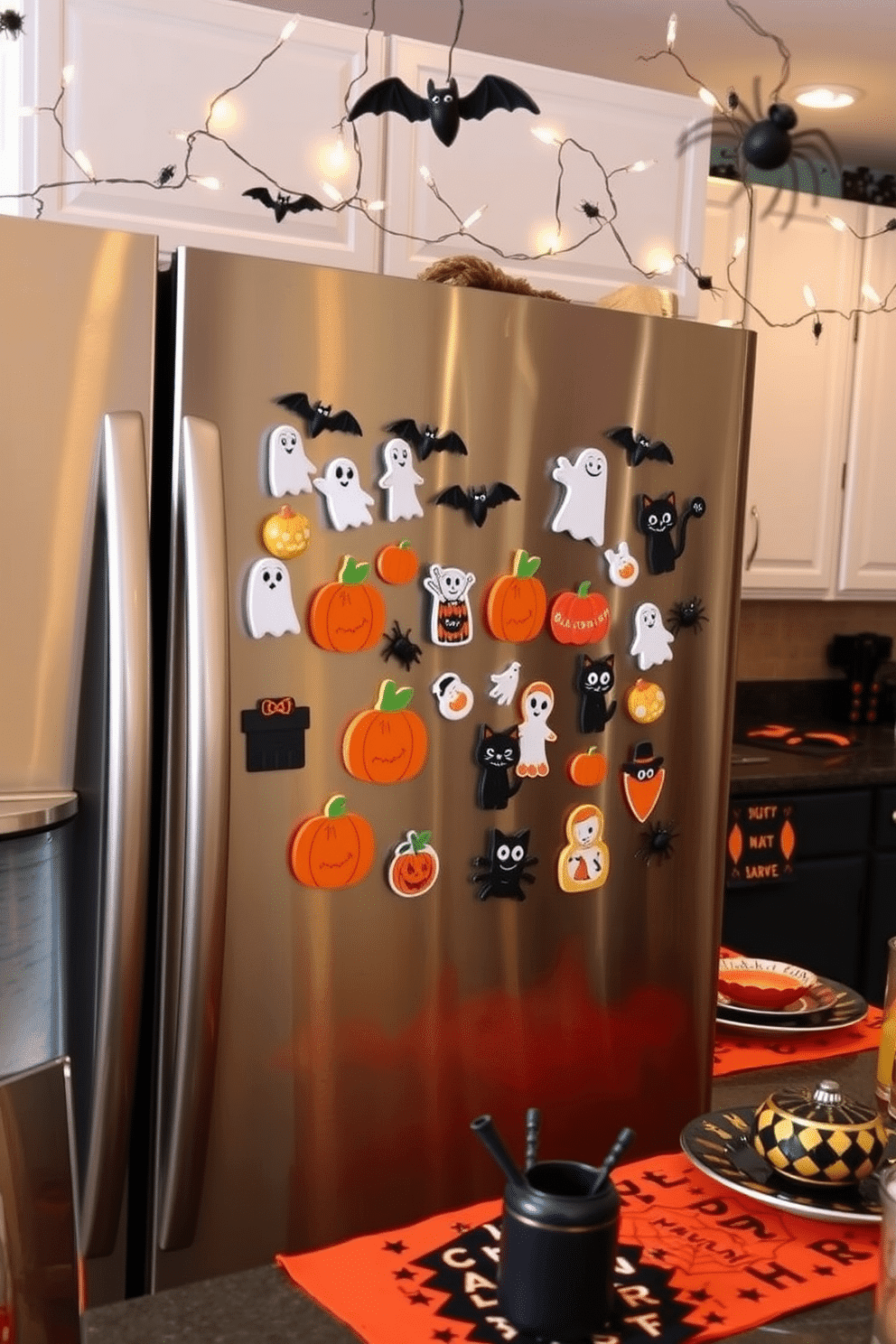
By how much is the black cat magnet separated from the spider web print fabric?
0.82 m

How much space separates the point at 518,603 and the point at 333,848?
1.16 feet

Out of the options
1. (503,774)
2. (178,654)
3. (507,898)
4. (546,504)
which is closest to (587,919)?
(507,898)

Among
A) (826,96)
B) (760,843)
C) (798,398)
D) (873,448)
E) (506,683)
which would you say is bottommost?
(760,843)

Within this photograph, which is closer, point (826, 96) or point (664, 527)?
point (664, 527)

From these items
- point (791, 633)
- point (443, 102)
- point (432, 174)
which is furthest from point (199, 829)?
point (791, 633)

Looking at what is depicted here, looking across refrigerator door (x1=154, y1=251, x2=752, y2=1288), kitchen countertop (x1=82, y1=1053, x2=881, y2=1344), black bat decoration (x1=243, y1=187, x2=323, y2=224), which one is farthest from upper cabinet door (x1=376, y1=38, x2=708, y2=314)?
kitchen countertop (x1=82, y1=1053, x2=881, y2=1344)

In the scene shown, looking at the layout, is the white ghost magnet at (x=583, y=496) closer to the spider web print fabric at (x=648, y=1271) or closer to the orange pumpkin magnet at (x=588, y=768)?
the orange pumpkin magnet at (x=588, y=768)

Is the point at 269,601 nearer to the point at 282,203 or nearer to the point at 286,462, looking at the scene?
the point at 286,462

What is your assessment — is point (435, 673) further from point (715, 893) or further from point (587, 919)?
point (715, 893)

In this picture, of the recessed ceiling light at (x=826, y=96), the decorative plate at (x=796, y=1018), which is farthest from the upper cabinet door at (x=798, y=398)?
the decorative plate at (x=796, y=1018)

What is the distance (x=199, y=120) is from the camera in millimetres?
2189

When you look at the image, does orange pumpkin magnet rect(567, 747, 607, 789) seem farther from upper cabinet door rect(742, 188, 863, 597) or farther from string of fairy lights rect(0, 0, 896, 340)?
upper cabinet door rect(742, 188, 863, 597)

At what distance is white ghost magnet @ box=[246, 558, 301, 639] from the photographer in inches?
59.1

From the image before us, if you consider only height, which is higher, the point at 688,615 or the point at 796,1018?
the point at 688,615
